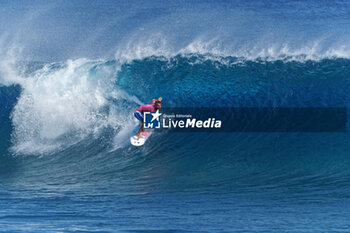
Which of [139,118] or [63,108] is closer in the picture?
[139,118]

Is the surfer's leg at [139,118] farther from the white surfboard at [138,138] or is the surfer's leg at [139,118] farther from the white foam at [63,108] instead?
the white foam at [63,108]

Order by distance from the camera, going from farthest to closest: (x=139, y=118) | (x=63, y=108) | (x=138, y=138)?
1. (x=63, y=108)
2. (x=138, y=138)
3. (x=139, y=118)

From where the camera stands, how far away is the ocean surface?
5227 mm

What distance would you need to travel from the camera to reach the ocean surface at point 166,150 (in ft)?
17.1

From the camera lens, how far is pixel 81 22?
2444 centimetres

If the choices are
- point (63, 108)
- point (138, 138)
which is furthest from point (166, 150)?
point (63, 108)

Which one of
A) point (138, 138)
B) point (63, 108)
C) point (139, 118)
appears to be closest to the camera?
point (139, 118)

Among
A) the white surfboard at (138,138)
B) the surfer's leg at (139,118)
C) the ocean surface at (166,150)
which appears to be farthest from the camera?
the white surfboard at (138,138)

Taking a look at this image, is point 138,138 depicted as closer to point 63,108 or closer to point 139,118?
point 139,118

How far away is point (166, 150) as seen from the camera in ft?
30.5

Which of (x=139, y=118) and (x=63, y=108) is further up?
(x=63, y=108)

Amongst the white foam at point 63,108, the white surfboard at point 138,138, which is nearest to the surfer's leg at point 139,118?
the white surfboard at point 138,138

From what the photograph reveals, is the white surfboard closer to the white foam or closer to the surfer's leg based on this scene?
the surfer's leg

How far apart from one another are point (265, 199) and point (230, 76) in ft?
19.8
